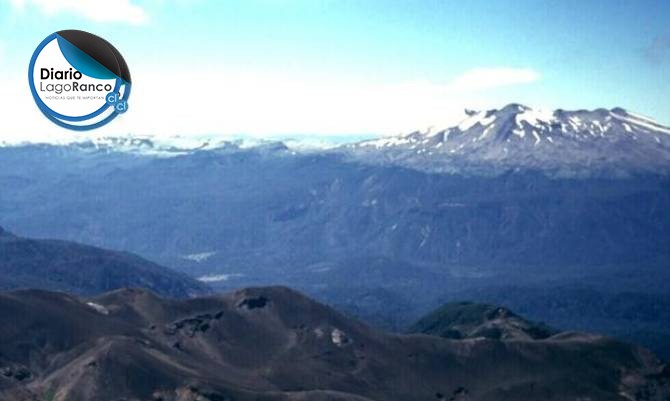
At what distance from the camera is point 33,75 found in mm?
185375

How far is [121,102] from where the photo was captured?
18175 centimetres

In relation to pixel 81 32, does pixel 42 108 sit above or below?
below

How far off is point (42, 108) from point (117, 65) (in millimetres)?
13752

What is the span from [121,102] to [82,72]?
870cm

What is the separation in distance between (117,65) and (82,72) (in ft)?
21.4

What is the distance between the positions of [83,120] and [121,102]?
6717mm

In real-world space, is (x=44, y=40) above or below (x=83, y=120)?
above

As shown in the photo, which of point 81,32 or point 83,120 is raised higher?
point 81,32

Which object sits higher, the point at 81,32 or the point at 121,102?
the point at 81,32

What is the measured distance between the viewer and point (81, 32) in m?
187

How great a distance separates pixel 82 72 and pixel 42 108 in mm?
8519

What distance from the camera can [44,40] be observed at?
18412cm

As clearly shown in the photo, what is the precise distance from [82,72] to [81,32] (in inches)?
282

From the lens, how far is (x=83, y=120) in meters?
179
